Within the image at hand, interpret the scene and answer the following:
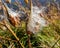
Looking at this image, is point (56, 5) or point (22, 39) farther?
point (56, 5)

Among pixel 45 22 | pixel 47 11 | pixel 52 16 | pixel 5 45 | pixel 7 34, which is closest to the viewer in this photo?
pixel 5 45

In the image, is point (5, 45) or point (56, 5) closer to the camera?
point (5, 45)

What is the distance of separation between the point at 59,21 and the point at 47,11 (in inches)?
15.4

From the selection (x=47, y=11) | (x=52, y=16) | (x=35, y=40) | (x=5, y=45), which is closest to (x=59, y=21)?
(x=52, y=16)

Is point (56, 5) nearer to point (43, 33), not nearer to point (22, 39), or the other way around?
point (43, 33)

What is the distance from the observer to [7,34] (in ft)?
6.79

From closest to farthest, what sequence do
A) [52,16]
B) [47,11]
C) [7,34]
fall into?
[7,34], [52,16], [47,11]

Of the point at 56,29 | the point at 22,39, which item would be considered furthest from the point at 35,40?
the point at 56,29

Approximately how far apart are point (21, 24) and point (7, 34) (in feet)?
0.74

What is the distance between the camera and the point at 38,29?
87.7 inches

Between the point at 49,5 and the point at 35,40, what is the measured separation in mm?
1094

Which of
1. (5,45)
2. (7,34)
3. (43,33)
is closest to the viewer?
(5,45)

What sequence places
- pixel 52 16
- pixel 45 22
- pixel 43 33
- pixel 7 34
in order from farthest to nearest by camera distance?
pixel 52 16
pixel 45 22
pixel 43 33
pixel 7 34

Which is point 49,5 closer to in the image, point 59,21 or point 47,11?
point 47,11
